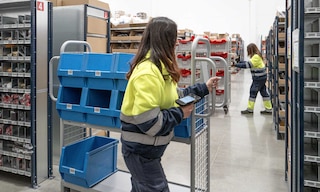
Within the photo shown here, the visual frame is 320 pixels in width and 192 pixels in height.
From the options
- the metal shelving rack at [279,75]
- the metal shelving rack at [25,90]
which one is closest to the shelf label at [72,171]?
the metal shelving rack at [25,90]

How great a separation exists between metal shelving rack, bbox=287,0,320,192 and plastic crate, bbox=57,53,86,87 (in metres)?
1.79

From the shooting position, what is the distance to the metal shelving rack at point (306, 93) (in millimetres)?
2281

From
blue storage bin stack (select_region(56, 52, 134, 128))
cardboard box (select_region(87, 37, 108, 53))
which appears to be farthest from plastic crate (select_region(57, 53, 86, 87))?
cardboard box (select_region(87, 37, 108, 53))

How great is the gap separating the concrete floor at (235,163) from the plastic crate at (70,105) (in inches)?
43.8

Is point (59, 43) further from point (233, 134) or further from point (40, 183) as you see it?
point (233, 134)

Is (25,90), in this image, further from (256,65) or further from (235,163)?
(256,65)

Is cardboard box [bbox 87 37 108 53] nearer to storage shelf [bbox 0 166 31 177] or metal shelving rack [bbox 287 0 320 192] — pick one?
storage shelf [bbox 0 166 31 177]

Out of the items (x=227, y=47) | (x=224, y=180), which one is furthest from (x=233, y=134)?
(x=227, y=47)

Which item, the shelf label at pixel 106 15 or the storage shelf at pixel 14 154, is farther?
the shelf label at pixel 106 15

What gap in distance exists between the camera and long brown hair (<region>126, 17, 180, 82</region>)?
1778mm

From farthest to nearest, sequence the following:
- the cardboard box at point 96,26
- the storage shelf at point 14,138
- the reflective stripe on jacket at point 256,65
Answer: the reflective stripe on jacket at point 256,65 < the cardboard box at point 96,26 < the storage shelf at point 14,138

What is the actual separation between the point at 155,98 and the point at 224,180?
7.63 ft

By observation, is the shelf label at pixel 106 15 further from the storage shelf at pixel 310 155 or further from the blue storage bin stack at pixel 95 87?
the storage shelf at pixel 310 155

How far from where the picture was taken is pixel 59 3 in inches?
179
